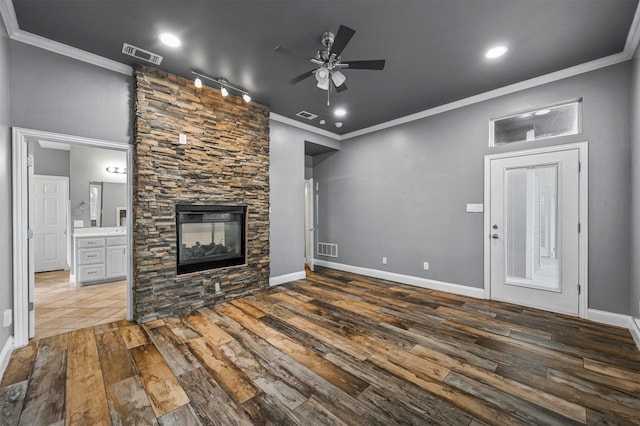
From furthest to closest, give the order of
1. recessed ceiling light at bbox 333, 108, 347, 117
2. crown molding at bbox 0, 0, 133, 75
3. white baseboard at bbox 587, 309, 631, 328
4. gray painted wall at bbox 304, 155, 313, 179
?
gray painted wall at bbox 304, 155, 313, 179 → recessed ceiling light at bbox 333, 108, 347, 117 → white baseboard at bbox 587, 309, 631, 328 → crown molding at bbox 0, 0, 133, 75

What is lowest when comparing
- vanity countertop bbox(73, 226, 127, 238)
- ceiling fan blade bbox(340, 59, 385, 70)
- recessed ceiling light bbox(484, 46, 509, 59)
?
vanity countertop bbox(73, 226, 127, 238)

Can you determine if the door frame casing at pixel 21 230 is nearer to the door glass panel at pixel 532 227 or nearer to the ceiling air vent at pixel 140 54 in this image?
the ceiling air vent at pixel 140 54

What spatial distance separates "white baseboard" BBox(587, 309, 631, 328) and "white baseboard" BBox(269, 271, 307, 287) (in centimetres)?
396

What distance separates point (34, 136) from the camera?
251 centimetres

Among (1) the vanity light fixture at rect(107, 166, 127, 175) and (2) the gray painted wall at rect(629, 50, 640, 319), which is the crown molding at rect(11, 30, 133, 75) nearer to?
(1) the vanity light fixture at rect(107, 166, 127, 175)

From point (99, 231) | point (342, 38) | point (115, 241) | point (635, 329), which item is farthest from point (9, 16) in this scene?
point (635, 329)

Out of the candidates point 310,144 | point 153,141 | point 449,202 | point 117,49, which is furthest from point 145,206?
point 449,202

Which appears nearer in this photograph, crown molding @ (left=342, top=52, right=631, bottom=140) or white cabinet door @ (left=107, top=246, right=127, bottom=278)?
crown molding @ (left=342, top=52, right=631, bottom=140)

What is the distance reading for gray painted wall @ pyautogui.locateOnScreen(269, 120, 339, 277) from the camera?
4473mm

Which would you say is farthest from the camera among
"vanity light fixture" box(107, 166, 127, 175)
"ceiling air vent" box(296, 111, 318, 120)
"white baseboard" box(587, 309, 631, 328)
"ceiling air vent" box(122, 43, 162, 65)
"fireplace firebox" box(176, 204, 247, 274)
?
"vanity light fixture" box(107, 166, 127, 175)

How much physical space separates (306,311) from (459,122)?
11.9ft

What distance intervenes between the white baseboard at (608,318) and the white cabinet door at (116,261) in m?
6.97

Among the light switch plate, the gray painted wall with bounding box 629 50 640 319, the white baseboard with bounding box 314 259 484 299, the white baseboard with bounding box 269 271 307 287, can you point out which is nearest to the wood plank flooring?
the gray painted wall with bounding box 629 50 640 319

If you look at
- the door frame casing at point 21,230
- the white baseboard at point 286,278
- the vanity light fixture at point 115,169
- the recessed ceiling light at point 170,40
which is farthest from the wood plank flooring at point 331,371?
the vanity light fixture at point 115,169
